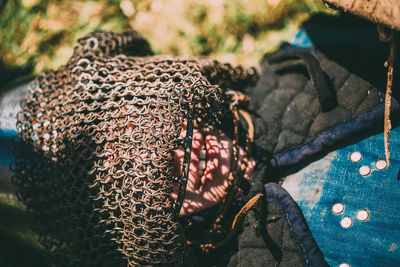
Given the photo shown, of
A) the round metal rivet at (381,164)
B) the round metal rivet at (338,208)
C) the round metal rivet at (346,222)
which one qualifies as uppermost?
the round metal rivet at (381,164)

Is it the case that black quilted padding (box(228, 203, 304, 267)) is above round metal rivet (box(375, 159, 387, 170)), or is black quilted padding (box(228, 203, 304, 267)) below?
below

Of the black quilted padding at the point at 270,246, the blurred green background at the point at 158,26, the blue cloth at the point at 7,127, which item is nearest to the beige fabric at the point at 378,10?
the black quilted padding at the point at 270,246

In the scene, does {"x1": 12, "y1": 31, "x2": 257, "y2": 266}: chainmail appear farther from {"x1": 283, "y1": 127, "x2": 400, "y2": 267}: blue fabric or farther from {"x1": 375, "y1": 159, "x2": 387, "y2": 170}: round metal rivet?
{"x1": 375, "y1": 159, "x2": 387, "y2": 170}: round metal rivet

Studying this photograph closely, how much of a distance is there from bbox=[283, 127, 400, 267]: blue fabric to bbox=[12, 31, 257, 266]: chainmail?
491 millimetres

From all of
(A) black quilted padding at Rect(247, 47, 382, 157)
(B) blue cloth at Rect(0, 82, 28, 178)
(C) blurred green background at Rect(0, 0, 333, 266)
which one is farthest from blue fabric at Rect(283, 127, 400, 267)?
(B) blue cloth at Rect(0, 82, 28, 178)

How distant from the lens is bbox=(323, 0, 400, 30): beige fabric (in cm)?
72

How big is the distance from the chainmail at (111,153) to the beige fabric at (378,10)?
0.50m

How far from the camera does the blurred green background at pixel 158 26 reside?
2.13 meters

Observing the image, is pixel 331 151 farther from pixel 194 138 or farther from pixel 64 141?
pixel 64 141

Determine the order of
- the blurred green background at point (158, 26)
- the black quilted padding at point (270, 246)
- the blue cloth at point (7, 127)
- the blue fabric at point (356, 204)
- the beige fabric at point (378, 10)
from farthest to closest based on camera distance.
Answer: the blurred green background at point (158, 26) < the blue cloth at point (7, 127) < the black quilted padding at point (270, 246) < the blue fabric at point (356, 204) < the beige fabric at point (378, 10)

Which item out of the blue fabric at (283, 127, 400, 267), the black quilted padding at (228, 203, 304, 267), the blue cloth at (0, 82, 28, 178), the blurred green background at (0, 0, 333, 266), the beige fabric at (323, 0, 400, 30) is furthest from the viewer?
the blurred green background at (0, 0, 333, 266)

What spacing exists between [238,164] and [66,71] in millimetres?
869

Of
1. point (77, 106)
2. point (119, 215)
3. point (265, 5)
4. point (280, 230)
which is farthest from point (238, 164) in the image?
point (265, 5)

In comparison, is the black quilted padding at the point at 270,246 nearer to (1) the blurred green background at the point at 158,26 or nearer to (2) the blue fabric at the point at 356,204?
(2) the blue fabric at the point at 356,204
